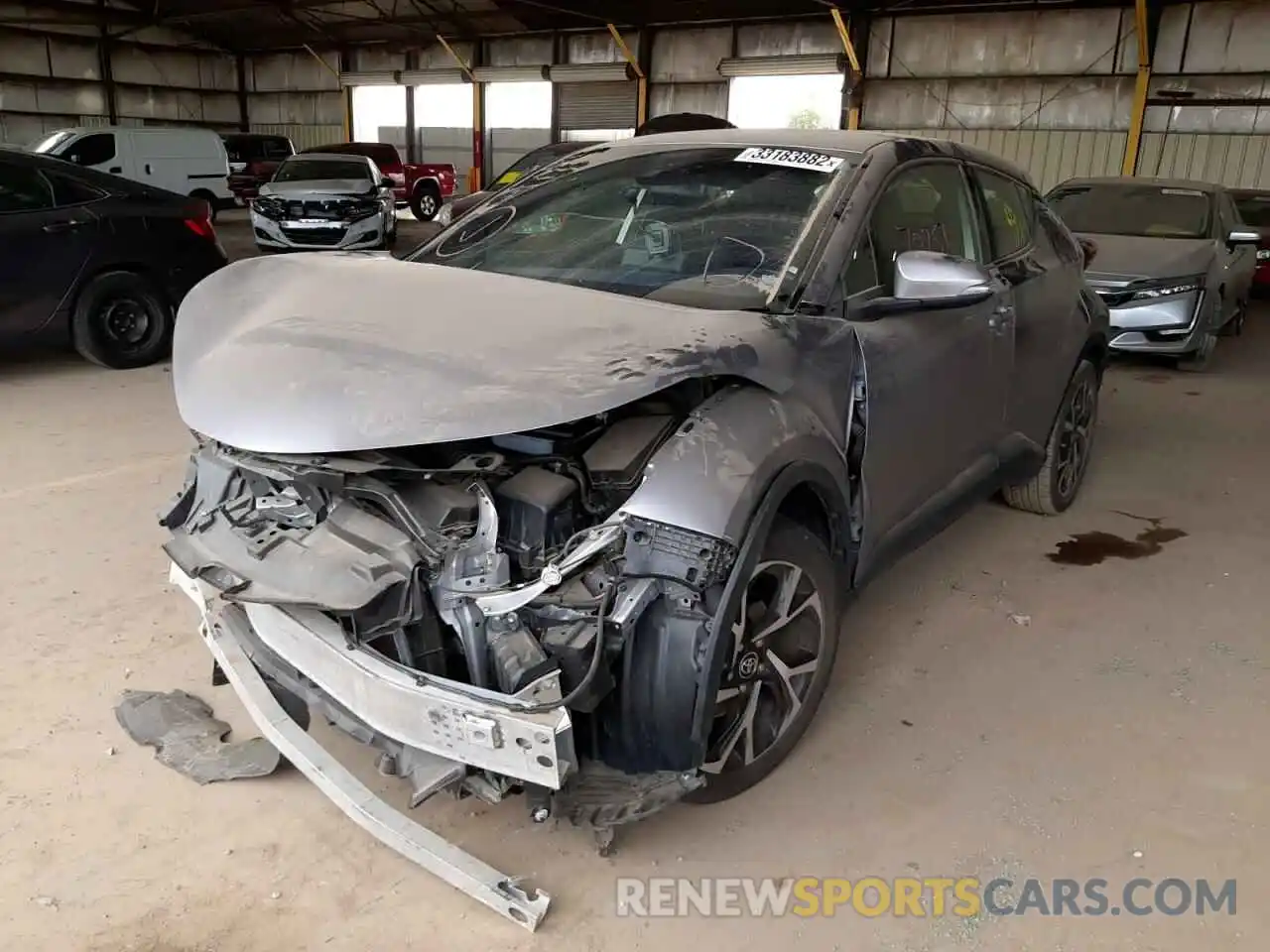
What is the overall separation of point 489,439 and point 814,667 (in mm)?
1057

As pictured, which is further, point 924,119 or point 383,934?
point 924,119

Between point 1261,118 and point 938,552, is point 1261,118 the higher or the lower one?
the higher one

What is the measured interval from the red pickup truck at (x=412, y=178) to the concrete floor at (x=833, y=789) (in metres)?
16.2

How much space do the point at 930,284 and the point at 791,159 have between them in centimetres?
62

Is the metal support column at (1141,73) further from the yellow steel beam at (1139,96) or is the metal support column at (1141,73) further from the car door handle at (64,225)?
the car door handle at (64,225)

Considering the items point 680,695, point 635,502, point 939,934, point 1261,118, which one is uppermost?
point 1261,118

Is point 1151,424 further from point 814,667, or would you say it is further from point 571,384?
point 571,384

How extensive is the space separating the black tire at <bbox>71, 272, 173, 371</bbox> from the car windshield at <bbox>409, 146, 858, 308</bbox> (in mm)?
4241

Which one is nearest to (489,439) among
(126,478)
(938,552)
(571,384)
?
(571,384)

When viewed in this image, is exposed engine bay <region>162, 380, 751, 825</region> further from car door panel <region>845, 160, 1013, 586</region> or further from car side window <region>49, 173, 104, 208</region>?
car side window <region>49, 173, 104, 208</region>

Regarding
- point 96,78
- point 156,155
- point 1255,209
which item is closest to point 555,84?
point 156,155

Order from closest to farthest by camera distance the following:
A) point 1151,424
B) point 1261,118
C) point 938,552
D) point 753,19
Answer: point 938,552 → point 1151,424 → point 1261,118 → point 753,19

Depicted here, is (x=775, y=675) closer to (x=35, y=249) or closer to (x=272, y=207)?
(x=35, y=249)

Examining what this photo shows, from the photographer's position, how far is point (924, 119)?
1667 cm
